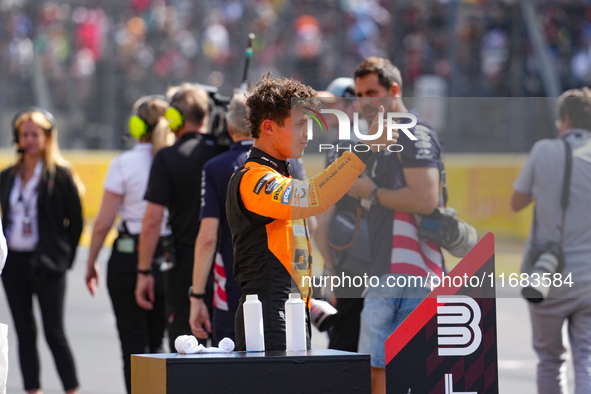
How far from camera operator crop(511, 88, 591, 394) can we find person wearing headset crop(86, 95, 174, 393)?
231 centimetres

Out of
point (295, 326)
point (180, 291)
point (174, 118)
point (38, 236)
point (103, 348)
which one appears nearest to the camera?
point (295, 326)

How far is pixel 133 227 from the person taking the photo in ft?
20.1

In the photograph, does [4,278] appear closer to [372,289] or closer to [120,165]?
[120,165]

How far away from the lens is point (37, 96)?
1783 cm

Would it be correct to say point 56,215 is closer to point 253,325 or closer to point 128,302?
point 128,302

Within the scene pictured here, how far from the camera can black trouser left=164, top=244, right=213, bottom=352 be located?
558 cm

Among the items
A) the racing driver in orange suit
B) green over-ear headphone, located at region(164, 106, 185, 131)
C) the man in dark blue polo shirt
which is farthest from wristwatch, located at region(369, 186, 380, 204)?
green over-ear headphone, located at region(164, 106, 185, 131)

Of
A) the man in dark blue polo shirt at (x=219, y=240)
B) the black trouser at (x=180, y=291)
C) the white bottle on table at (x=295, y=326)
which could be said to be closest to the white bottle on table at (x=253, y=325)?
the white bottle on table at (x=295, y=326)

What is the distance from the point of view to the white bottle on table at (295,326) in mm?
3348

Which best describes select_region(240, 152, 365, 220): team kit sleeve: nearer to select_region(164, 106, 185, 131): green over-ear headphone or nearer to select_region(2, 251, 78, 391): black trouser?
select_region(164, 106, 185, 131): green over-ear headphone

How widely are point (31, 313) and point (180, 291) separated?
1.43 metres

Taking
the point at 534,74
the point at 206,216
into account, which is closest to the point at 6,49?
the point at 534,74

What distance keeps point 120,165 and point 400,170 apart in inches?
91.0

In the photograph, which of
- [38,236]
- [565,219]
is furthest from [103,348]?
[565,219]
